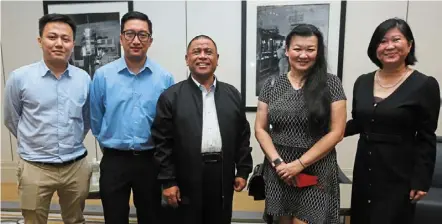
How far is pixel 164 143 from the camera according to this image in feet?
5.64

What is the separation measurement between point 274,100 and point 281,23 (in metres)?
1.73

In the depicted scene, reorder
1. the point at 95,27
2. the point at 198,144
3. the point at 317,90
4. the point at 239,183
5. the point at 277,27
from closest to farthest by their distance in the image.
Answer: the point at 317,90 < the point at 198,144 < the point at 239,183 < the point at 277,27 < the point at 95,27

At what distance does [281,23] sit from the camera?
313cm

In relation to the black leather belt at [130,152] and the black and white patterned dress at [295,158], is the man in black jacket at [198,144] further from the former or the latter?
the black and white patterned dress at [295,158]

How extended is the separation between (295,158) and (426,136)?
645 mm

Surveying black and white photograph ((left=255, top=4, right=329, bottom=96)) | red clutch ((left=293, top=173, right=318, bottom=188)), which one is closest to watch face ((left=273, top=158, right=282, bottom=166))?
red clutch ((left=293, top=173, right=318, bottom=188))

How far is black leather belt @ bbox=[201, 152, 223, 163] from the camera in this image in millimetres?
1693

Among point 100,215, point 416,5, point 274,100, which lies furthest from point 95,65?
point 416,5

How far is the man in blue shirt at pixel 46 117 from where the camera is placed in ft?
5.92

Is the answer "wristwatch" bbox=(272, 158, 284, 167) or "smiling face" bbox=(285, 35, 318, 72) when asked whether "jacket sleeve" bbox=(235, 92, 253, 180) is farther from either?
"smiling face" bbox=(285, 35, 318, 72)

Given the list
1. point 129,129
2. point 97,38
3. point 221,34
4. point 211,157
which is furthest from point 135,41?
point 97,38

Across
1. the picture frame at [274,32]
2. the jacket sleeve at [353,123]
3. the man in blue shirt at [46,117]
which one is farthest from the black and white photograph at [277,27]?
the man in blue shirt at [46,117]

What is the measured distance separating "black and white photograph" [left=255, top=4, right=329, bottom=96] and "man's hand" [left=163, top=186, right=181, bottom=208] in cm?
177

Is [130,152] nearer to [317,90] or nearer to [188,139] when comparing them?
[188,139]
